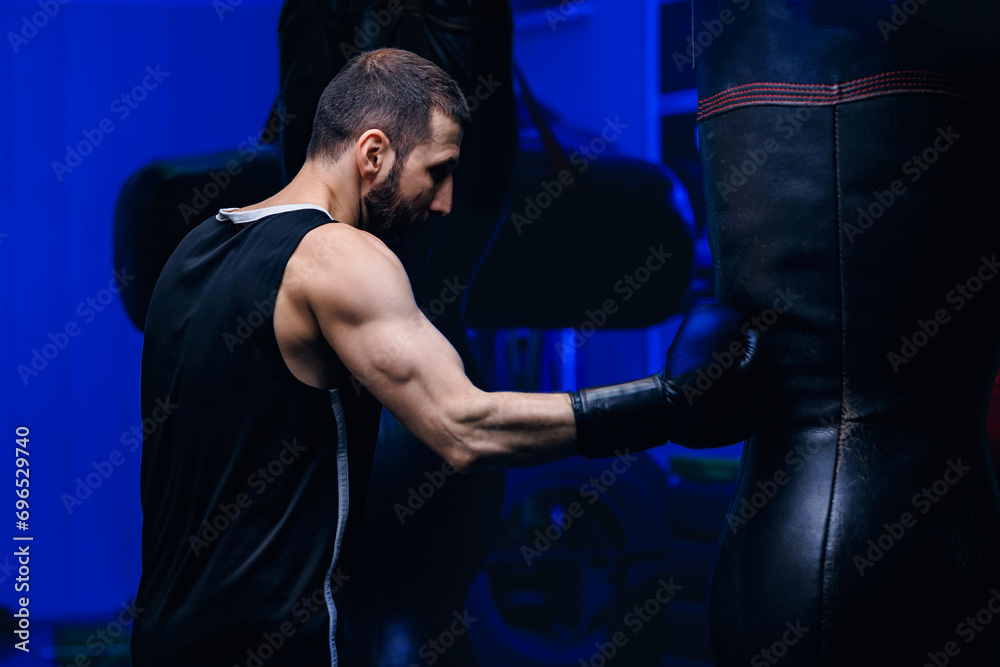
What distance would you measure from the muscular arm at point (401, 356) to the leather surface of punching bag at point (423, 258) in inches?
27.4

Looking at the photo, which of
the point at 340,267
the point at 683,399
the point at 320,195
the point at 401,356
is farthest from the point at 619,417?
the point at 320,195

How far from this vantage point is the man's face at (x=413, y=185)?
1.21m

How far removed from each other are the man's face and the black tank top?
129mm

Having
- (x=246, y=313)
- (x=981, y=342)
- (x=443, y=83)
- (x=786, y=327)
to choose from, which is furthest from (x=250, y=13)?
(x=981, y=342)

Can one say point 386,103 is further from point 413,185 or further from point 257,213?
point 257,213

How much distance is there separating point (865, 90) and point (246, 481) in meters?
1.00

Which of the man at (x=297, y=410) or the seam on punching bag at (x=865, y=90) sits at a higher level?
the seam on punching bag at (x=865, y=90)

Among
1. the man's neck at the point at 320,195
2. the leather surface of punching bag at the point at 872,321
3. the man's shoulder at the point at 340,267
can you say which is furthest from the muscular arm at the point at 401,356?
the leather surface of punching bag at the point at 872,321

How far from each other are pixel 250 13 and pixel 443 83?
1.96 metres

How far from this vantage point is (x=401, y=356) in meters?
1.03

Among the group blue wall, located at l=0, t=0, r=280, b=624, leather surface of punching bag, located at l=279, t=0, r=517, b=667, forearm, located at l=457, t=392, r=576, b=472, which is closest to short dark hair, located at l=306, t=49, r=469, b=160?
forearm, located at l=457, t=392, r=576, b=472

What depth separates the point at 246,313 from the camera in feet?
3.43

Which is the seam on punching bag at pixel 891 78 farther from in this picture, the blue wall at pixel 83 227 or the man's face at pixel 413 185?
the blue wall at pixel 83 227

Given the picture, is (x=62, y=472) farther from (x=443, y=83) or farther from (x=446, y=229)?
(x=443, y=83)
